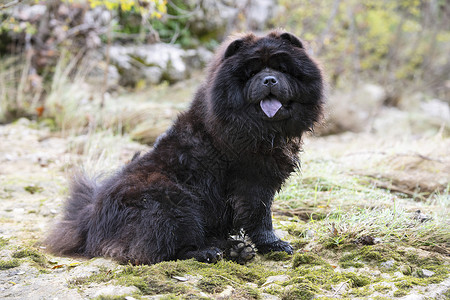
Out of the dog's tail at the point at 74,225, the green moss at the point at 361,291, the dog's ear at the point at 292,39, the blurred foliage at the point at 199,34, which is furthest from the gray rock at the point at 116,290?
the blurred foliage at the point at 199,34

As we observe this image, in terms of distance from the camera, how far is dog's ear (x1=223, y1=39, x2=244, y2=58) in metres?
3.44

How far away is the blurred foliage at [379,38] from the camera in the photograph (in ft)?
43.3

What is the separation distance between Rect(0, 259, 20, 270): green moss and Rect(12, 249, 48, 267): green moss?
14cm

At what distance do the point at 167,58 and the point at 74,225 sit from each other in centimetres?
895

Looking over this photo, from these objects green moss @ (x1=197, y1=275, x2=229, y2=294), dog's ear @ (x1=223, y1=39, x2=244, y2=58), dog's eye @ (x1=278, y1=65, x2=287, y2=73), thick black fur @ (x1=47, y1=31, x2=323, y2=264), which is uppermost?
dog's ear @ (x1=223, y1=39, x2=244, y2=58)

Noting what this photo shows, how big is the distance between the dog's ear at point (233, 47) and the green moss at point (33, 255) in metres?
2.25

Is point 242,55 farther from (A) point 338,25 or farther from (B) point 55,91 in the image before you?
(A) point 338,25

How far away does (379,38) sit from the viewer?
15.9 meters

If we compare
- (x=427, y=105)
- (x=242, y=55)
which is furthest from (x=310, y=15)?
(x=242, y=55)

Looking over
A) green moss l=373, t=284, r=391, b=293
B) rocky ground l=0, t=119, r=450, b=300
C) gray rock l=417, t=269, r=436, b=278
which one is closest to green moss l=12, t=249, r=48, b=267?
rocky ground l=0, t=119, r=450, b=300

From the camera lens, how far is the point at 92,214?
3.41 metres

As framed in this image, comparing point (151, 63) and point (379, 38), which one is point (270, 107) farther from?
point (379, 38)

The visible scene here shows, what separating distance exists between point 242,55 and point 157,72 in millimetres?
8496

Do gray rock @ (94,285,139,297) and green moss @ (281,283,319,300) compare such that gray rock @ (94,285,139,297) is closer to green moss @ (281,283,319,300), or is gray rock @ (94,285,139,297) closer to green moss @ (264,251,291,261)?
green moss @ (281,283,319,300)
